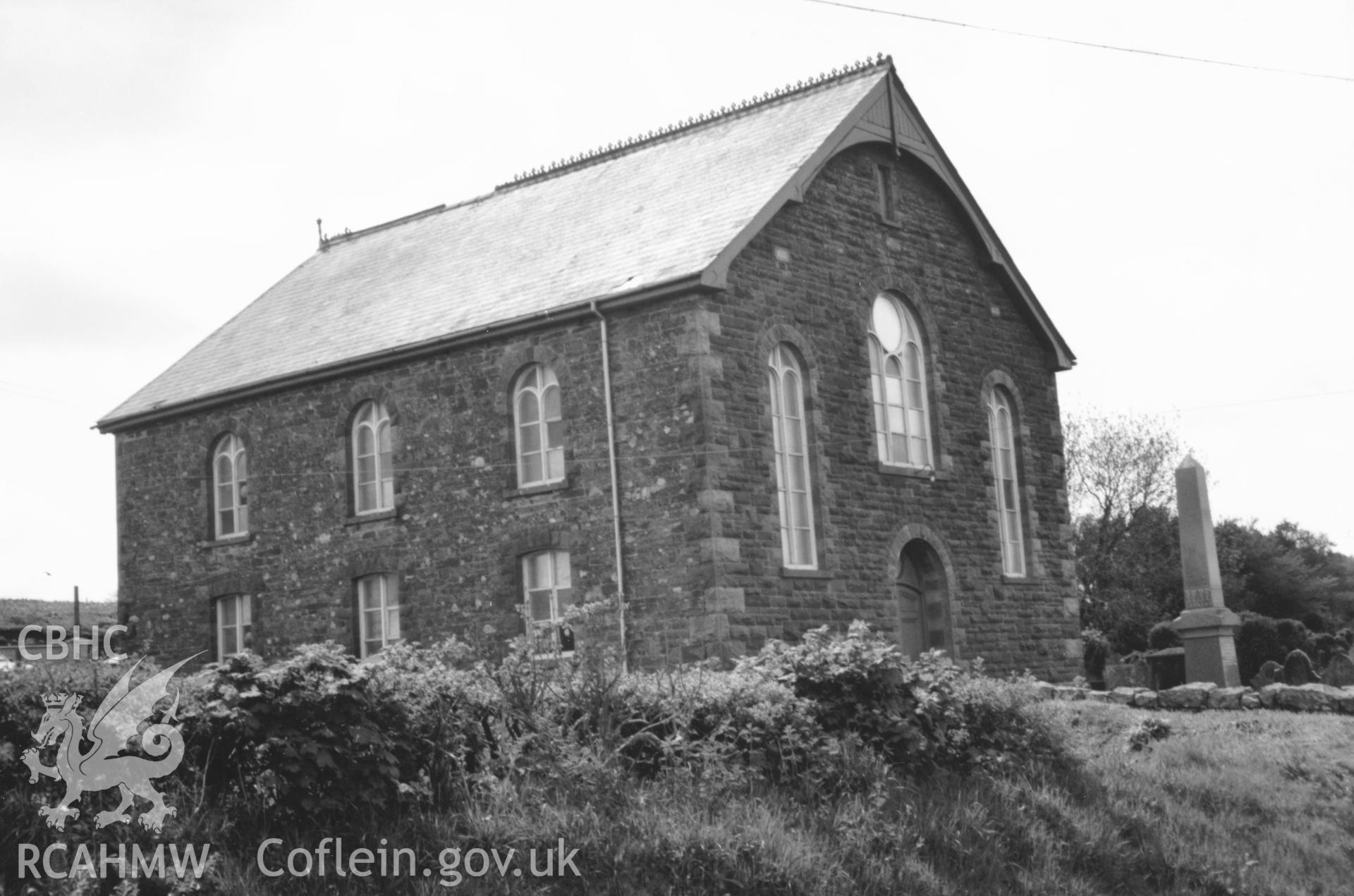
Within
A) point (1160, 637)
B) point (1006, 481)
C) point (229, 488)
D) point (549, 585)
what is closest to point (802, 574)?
point (549, 585)

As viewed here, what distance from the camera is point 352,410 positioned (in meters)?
23.8

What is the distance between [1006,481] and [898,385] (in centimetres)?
336

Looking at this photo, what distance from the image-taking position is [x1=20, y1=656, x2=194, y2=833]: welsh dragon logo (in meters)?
9.12

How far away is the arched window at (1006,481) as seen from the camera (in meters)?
25.0

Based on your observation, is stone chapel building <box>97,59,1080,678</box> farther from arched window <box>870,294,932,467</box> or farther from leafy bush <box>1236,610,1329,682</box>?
leafy bush <box>1236,610,1329,682</box>

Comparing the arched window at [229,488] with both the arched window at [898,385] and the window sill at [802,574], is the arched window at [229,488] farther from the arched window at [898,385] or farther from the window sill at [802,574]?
the arched window at [898,385]

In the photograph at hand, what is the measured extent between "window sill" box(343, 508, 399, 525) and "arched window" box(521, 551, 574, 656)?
2.61 metres

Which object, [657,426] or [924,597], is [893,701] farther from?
[924,597]

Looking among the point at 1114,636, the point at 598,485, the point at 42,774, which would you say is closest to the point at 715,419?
the point at 598,485

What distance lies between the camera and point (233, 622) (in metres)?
25.1

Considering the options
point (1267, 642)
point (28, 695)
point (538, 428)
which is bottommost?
point (1267, 642)

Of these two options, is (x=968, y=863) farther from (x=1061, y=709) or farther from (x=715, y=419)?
(x=715, y=419)

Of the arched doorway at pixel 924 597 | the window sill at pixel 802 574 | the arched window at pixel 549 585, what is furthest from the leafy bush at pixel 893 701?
the arched doorway at pixel 924 597

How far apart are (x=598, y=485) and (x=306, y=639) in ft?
19.8
